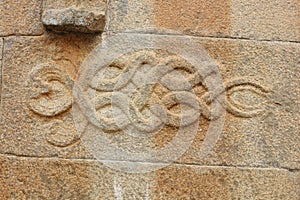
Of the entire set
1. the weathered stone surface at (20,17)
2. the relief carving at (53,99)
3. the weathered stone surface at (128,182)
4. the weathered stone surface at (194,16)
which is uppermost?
the weathered stone surface at (194,16)

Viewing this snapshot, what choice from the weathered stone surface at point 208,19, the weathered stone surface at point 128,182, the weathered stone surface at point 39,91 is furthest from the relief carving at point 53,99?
the weathered stone surface at point 208,19

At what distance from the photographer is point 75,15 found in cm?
187

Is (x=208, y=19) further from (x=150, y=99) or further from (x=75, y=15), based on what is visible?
(x=75, y=15)

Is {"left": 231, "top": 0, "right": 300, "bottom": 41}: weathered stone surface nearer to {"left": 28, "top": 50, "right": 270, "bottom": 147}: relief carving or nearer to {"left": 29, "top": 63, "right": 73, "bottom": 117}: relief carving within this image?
{"left": 28, "top": 50, "right": 270, "bottom": 147}: relief carving

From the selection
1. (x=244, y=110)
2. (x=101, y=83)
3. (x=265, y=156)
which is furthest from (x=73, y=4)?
(x=265, y=156)

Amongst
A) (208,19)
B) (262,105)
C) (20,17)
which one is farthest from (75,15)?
(262,105)

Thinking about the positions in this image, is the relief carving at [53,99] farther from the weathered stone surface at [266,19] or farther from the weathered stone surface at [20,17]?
the weathered stone surface at [266,19]

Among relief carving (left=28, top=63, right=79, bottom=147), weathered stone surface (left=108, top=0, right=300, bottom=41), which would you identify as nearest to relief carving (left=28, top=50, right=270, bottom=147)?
relief carving (left=28, top=63, right=79, bottom=147)

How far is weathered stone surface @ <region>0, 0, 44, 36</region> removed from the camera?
1.96m

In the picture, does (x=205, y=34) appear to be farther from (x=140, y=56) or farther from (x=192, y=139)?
(x=192, y=139)

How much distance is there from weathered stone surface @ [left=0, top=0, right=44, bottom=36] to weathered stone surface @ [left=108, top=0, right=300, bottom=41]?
0.32m

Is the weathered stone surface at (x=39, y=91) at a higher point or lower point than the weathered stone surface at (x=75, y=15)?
lower

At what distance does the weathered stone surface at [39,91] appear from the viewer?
1908 millimetres

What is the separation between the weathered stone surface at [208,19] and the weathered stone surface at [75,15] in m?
0.07
